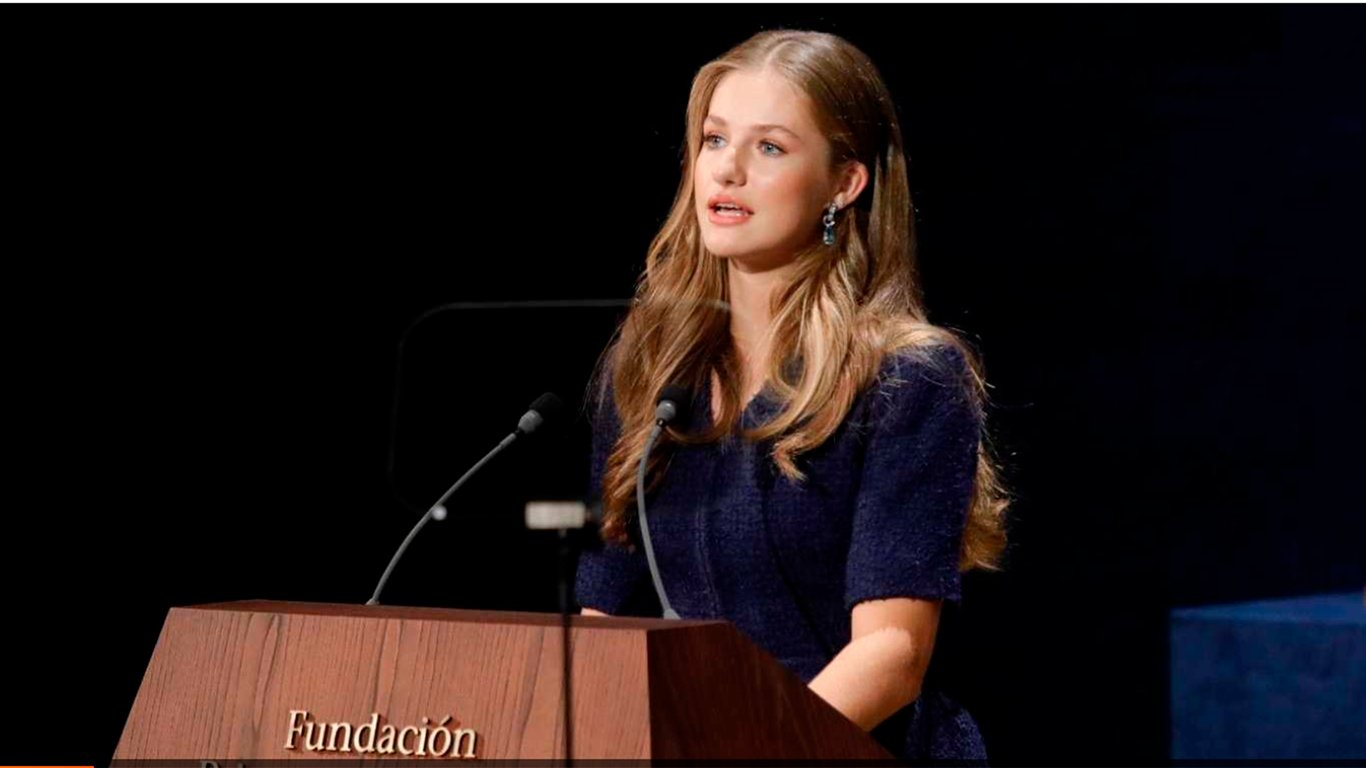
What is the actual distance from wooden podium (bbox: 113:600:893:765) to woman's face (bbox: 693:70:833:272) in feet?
2.23

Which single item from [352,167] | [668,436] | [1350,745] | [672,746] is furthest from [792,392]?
[1350,745]

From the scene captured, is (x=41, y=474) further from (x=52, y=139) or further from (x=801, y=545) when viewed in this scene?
(x=801, y=545)

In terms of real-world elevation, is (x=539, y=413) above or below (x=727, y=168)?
below

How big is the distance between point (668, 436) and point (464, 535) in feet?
4.38

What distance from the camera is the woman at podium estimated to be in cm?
193

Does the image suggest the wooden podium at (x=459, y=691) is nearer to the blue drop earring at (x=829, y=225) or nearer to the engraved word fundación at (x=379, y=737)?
the engraved word fundación at (x=379, y=737)

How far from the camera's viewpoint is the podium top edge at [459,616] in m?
1.42

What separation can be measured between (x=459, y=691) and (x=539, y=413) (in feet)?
1.09

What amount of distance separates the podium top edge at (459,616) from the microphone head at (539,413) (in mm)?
218

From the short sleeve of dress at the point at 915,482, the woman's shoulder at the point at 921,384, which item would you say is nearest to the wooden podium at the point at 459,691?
the short sleeve of dress at the point at 915,482

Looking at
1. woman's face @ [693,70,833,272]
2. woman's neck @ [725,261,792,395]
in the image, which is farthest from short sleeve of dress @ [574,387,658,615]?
woman's face @ [693,70,833,272]

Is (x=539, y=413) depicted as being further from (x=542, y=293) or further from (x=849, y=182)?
(x=542, y=293)

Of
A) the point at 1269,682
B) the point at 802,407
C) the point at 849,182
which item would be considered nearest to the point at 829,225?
the point at 849,182

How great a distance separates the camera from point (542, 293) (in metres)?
3.33
